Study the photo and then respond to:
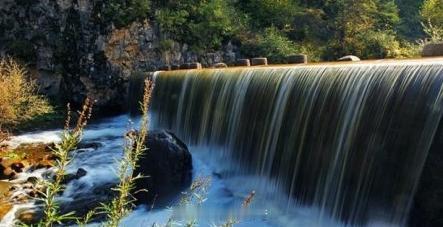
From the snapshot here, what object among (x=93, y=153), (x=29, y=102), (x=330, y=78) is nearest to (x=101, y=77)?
(x=29, y=102)

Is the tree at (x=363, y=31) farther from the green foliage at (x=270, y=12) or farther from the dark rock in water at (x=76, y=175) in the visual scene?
the dark rock in water at (x=76, y=175)

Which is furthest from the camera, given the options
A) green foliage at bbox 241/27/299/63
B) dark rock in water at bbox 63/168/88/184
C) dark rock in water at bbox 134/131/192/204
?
green foliage at bbox 241/27/299/63

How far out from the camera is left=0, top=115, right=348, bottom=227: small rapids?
8602 mm

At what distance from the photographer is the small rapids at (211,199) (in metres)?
8.60

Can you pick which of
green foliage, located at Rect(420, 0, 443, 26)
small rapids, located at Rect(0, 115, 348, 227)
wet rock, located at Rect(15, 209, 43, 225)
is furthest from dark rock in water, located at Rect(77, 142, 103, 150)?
green foliage, located at Rect(420, 0, 443, 26)

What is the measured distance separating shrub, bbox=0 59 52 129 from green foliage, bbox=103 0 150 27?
440cm

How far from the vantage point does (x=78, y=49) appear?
21625 mm

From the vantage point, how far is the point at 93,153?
14.3 meters

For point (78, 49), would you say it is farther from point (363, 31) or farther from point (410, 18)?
point (410, 18)

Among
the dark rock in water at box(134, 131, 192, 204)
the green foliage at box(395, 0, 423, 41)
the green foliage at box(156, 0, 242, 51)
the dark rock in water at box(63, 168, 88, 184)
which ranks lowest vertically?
the dark rock in water at box(63, 168, 88, 184)

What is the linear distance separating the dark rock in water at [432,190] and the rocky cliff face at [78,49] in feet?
55.4

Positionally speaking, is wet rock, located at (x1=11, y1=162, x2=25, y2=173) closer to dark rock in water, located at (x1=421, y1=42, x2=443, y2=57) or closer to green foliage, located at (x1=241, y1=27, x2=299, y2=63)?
dark rock in water, located at (x1=421, y1=42, x2=443, y2=57)

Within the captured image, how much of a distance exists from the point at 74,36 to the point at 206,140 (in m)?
11.0

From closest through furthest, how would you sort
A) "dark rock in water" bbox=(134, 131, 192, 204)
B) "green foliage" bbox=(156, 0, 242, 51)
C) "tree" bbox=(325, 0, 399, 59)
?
"dark rock in water" bbox=(134, 131, 192, 204)
"green foliage" bbox=(156, 0, 242, 51)
"tree" bbox=(325, 0, 399, 59)
